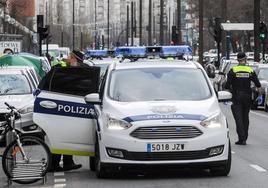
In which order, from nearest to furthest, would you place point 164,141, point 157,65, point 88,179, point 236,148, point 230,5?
point 164,141 → point 88,179 → point 157,65 → point 236,148 → point 230,5

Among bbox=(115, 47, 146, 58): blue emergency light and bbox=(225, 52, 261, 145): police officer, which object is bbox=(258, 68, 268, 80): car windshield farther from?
bbox=(225, 52, 261, 145): police officer

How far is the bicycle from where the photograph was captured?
35.1ft

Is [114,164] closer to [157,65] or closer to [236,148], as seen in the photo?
[157,65]

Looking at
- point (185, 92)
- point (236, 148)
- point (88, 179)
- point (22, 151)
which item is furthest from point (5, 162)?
point (236, 148)

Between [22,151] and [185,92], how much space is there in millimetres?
2571

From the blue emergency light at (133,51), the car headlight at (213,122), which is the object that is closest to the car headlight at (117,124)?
the car headlight at (213,122)

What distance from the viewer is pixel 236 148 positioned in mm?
15398

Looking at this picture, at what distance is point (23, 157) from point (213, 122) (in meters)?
2.64

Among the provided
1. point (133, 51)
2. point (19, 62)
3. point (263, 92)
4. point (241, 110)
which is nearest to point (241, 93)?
point (241, 110)

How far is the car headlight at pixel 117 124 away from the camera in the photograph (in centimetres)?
1070

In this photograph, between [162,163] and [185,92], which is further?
[185,92]

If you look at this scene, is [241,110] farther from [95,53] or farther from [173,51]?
[95,53]

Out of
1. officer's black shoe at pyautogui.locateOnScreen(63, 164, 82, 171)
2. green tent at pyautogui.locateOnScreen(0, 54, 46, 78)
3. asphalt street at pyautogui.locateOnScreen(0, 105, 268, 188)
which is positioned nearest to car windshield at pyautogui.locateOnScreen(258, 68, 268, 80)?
green tent at pyautogui.locateOnScreen(0, 54, 46, 78)

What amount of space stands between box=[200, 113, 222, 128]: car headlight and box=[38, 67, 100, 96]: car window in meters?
2.27
